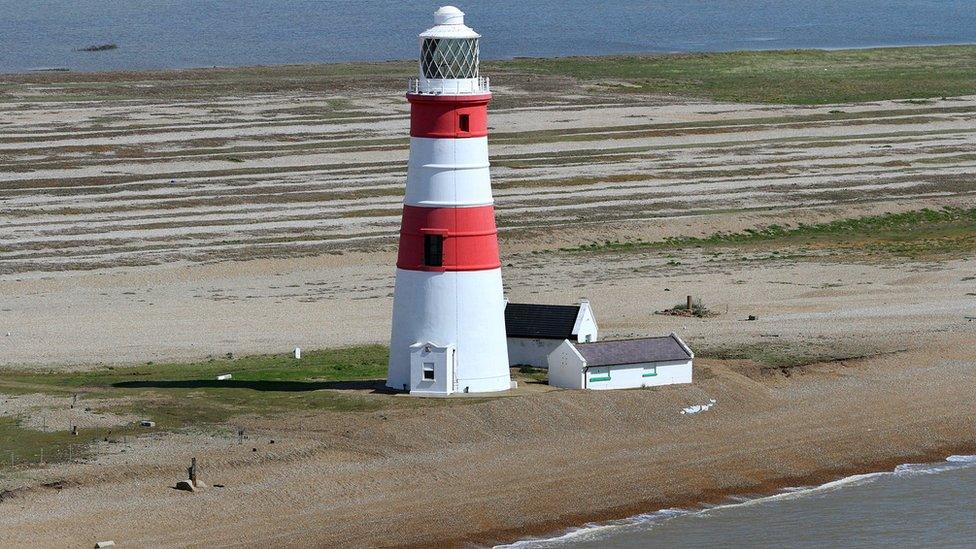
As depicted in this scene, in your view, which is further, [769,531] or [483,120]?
[483,120]

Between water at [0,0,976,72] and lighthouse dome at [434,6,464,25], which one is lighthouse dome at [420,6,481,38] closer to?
lighthouse dome at [434,6,464,25]

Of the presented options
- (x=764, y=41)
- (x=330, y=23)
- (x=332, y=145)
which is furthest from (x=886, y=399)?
(x=330, y=23)

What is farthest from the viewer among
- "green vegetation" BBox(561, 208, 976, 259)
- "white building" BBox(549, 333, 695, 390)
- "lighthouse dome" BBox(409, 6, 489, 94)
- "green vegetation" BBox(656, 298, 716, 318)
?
"green vegetation" BBox(561, 208, 976, 259)

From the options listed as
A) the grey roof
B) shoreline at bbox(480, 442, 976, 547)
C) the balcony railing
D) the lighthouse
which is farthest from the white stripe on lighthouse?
shoreline at bbox(480, 442, 976, 547)

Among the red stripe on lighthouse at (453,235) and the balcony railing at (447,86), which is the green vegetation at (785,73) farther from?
the balcony railing at (447,86)

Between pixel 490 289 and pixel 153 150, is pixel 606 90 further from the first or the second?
pixel 490 289

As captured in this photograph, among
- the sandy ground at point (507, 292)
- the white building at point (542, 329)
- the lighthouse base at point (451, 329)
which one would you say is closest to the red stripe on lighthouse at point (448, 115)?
the lighthouse base at point (451, 329)
